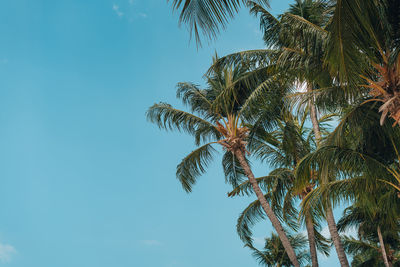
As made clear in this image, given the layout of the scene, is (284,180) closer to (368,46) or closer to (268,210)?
(268,210)

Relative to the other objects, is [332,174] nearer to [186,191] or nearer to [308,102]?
[308,102]

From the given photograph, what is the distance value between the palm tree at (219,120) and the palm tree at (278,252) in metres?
7.22

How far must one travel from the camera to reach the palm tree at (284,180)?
1239 cm

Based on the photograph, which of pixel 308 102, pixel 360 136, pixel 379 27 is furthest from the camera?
pixel 308 102

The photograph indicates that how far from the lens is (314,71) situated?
893cm

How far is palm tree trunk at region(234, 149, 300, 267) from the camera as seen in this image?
11.5 m

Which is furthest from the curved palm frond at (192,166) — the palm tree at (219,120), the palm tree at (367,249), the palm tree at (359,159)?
the palm tree at (367,249)

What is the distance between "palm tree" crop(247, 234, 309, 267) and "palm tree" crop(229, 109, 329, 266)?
4864 mm

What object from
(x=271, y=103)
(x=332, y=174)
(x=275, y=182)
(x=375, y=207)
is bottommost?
(x=375, y=207)

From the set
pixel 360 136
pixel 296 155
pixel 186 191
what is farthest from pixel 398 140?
pixel 186 191

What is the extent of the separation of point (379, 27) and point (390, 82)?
1.31 meters

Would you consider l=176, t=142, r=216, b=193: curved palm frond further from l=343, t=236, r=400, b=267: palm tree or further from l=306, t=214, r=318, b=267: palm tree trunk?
l=343, t=236, r=400, b=267: palm tree

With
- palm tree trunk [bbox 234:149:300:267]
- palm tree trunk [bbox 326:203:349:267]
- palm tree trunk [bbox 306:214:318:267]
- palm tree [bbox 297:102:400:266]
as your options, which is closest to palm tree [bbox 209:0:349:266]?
palm tree trunk [bbox 326:203:349:267]

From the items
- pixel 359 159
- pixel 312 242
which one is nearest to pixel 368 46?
pixel 359 159
